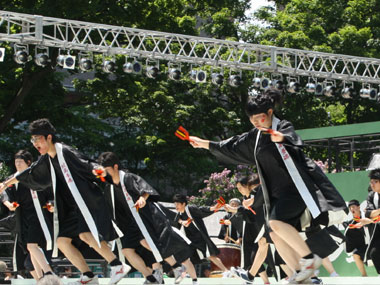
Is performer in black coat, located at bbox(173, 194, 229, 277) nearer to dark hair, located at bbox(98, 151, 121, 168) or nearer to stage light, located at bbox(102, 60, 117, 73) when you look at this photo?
dark hair, located at bbox(98, 151, 121, 168)

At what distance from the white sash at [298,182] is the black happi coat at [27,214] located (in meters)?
3.06

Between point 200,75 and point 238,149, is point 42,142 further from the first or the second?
point 200,75

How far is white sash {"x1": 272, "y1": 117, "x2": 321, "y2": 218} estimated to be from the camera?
627 cm

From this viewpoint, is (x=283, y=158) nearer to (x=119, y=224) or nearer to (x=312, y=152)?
(x=119, y=224)

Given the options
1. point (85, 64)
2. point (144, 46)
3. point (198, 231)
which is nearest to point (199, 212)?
point (198, 231)

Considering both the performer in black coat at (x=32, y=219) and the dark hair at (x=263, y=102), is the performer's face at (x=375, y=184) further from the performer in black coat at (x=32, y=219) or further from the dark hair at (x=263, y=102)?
the performer in black coat at (x=32, y=219)

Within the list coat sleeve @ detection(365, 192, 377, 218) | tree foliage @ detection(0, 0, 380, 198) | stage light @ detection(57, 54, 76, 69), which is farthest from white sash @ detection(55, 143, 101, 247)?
tree foliage @ detection(0, 0, 380, 198)

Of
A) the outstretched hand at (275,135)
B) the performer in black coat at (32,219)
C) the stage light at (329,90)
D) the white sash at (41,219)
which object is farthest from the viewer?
the stage light at (329,90)

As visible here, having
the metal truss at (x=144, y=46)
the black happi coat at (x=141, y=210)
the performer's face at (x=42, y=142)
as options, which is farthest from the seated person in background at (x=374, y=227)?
the metal truss at (x=144, y=46)

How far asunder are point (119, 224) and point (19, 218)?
3.96 ft

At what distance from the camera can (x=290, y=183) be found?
639cm

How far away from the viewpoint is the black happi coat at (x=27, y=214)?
8.30 metres

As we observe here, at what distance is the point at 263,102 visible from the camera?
21.3 feet

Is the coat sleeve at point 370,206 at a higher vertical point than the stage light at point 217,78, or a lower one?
lower
